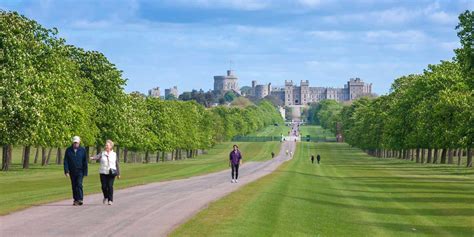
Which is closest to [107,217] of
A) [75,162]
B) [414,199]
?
[75,162]

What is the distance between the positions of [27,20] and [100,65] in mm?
25900

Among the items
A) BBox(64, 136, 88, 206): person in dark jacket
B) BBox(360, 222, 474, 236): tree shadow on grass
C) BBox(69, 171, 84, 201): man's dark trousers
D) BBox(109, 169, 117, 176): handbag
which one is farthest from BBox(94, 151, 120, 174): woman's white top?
BBox(360, 222, 474, 236): tree shadow on grass

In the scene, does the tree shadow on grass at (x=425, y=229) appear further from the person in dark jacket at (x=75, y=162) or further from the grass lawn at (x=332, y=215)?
the person in dark jacket at (x=75, y=162)

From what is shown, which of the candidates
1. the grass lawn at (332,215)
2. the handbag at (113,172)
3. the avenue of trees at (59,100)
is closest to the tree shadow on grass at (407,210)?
the grass lawn at (332,215)

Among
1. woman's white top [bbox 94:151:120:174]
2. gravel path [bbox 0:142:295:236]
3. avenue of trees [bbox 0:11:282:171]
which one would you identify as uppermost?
avenue of trees [bbox 0:11:282:171]

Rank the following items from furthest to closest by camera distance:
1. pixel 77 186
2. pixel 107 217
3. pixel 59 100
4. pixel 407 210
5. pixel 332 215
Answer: pixel 59 100 < pixel 407 210 < pixel 332 215 < pixel 77 186 < pixel 107 217

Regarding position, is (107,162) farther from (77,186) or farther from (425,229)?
(425,229)

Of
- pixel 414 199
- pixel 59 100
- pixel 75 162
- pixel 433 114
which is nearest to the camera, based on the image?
pixel 75 162

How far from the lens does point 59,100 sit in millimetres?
80312

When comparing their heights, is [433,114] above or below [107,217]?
above

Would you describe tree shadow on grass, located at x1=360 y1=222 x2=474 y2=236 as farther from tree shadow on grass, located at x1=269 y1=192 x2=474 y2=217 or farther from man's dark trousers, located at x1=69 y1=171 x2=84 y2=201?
man's dark trousers, located at x1=69 y1=171 x2=84 y2=201

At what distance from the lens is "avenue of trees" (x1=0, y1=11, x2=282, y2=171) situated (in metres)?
68.6

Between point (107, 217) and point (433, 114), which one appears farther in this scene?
point (433, 114)

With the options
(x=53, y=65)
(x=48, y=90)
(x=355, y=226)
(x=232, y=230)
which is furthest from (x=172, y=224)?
(x=53, y=65)
